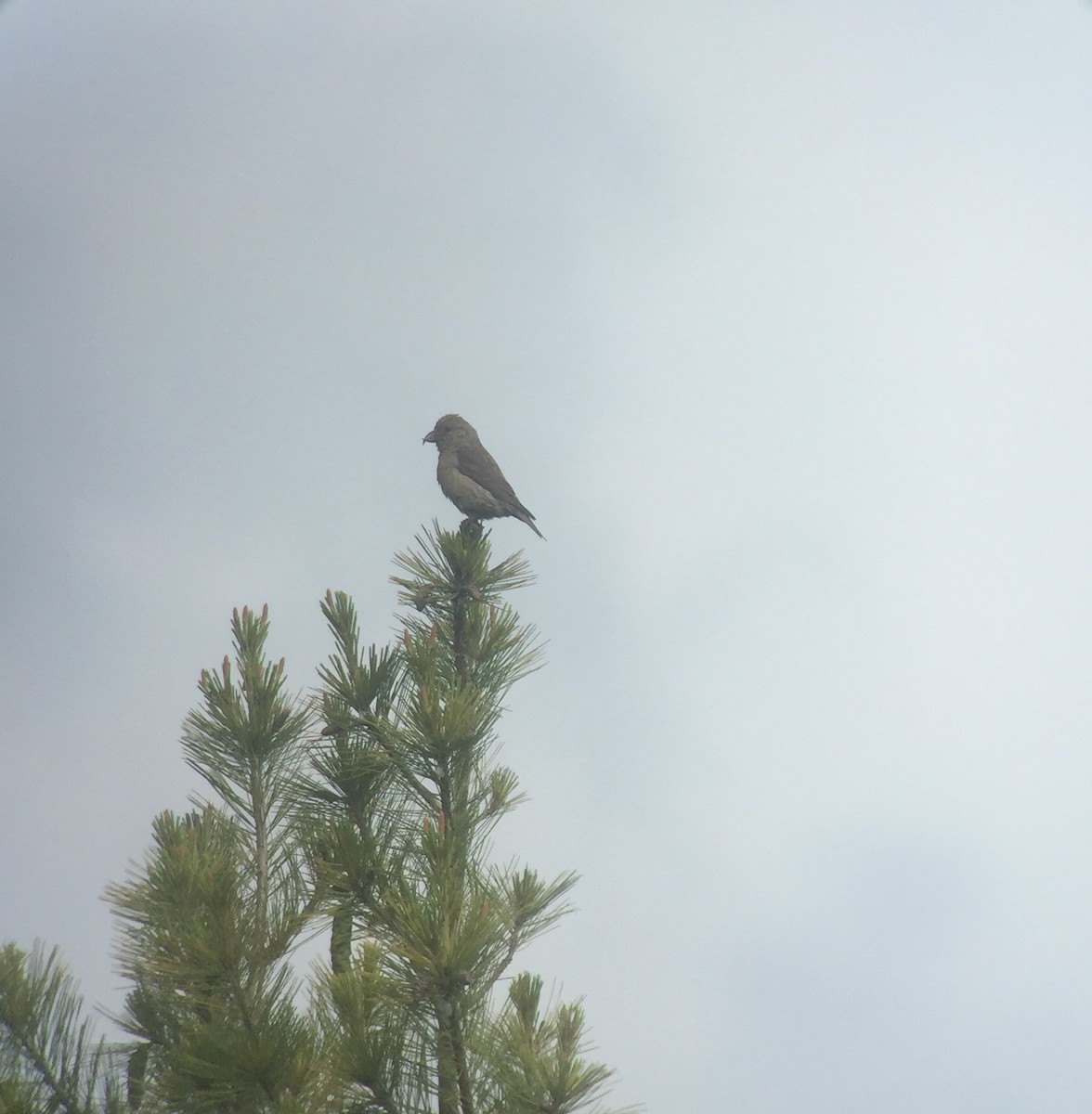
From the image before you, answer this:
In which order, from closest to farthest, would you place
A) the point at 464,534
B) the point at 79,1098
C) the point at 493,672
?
the point at 79,1098 → the point at 493,672 → the point at 464,534

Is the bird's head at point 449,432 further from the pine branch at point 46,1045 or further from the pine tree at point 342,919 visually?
the pine branch at point 46,1045

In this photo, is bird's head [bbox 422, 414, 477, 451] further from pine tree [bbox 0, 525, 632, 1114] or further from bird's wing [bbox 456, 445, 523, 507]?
pine tree [bbox 0, 525, 632, 1114]

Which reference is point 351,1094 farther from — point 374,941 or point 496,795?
point 496,795

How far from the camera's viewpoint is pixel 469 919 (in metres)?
2.34

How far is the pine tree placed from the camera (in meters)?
2.32

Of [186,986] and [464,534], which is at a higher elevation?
[464,534]

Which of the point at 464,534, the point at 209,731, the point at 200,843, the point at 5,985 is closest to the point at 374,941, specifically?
the point at 200,843

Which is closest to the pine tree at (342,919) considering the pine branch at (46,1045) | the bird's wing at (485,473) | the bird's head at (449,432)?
the pine branch at (46,1045)

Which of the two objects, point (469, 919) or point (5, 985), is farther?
point (5, 985)

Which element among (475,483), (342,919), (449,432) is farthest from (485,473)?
(342,919)

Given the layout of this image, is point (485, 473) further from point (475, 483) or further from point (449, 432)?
point (449, 432)

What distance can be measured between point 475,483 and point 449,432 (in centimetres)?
81

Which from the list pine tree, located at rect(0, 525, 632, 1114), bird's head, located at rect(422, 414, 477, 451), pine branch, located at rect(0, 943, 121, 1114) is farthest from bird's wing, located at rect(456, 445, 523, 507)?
pine branch, located at rect(0, 943, 121, 1114)

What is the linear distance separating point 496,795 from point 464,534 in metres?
1.06
